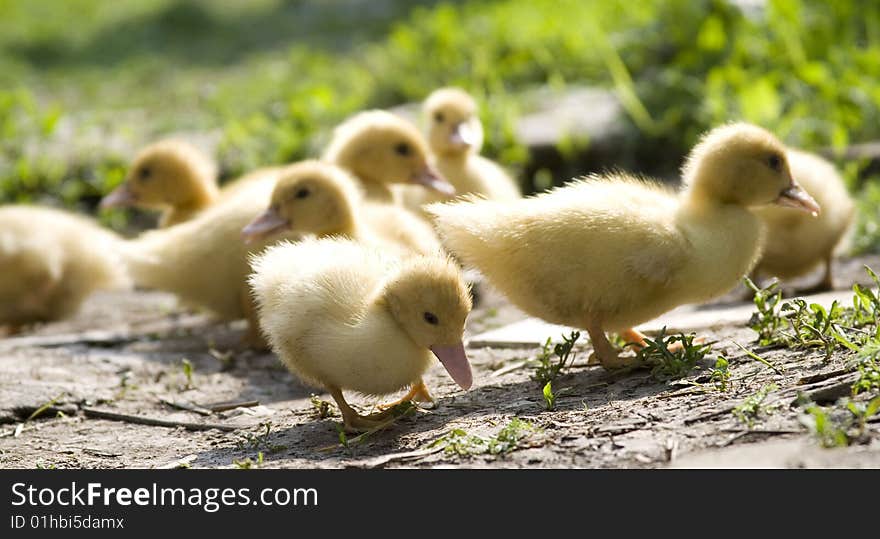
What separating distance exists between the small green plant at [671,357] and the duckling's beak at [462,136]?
2.70 metres

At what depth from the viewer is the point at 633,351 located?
499 centimetres

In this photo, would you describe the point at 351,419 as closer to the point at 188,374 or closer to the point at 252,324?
the point at 188,374

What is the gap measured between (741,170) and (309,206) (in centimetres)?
197

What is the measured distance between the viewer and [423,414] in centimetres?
445

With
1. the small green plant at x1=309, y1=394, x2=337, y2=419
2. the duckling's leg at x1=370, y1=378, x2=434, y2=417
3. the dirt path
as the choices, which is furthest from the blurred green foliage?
the small green plant at x1=309, y1=394, x2=337, y2=419

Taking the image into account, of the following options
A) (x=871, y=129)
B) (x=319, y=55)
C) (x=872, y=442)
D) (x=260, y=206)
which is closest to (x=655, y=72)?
(x=871, y=129)

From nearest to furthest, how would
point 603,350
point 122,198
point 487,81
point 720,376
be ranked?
point 720,376 → point 603,350 → point 122,198 → point 487,81

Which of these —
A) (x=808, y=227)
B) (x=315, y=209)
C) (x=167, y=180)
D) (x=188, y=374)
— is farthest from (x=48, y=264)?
(x=808, y=227)

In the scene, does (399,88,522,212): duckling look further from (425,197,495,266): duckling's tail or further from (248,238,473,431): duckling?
(248,238,473,431): duckling

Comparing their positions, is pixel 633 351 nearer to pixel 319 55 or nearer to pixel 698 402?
pixel 698 402

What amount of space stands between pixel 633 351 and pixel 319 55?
27.0ft

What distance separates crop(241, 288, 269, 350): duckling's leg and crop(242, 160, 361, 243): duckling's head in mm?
589
